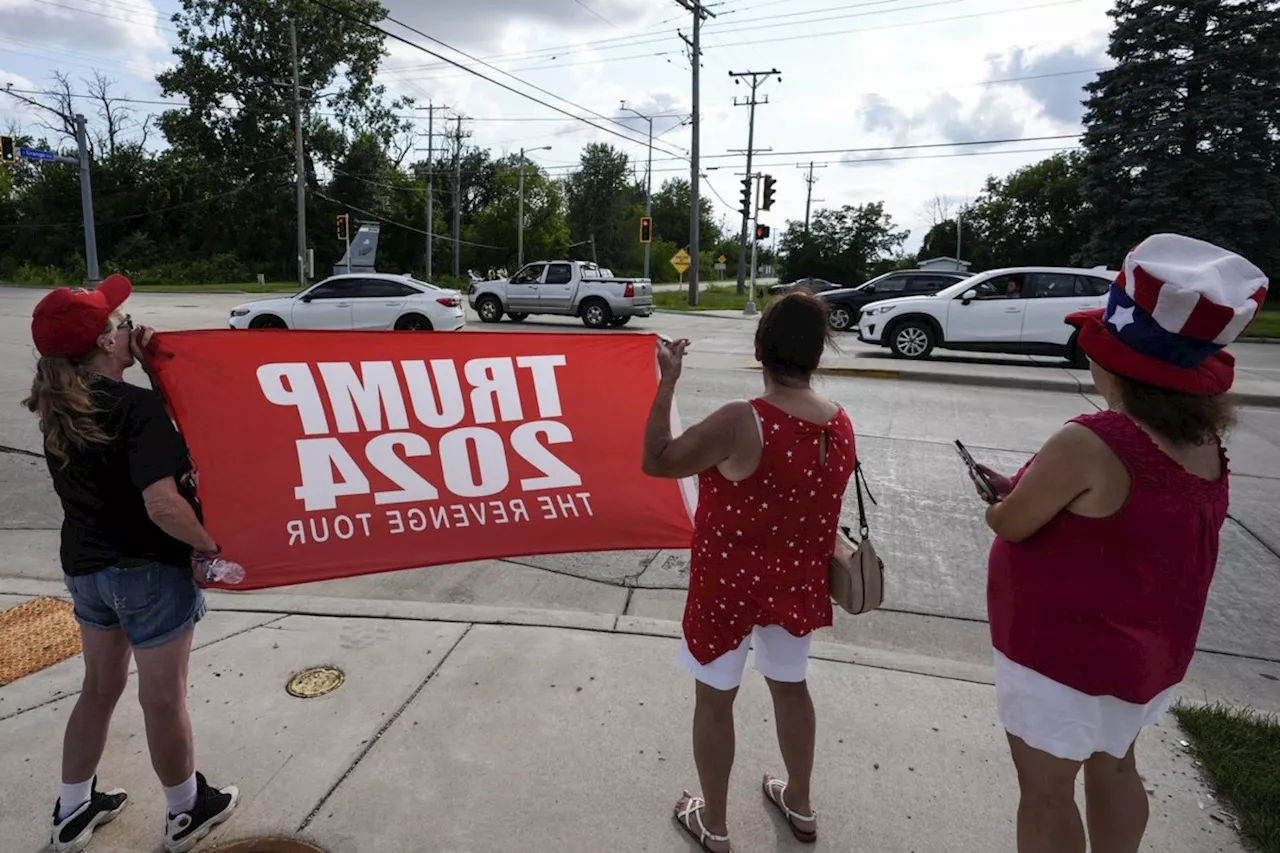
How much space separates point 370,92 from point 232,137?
9.82 m

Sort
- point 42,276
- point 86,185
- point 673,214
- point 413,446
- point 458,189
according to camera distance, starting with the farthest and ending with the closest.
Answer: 1. point 673,214
2. point 458,189
3. point 42,276
4. point 86,185
5. point 413,446

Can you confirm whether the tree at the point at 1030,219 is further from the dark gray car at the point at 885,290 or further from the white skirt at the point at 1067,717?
the white skirt at the point at 1067,717

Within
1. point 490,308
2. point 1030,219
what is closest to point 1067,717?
point 490,308

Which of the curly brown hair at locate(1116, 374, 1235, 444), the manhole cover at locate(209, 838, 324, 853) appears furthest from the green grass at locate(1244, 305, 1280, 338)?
the manhole cover at locate(209, 838, 324, 853)

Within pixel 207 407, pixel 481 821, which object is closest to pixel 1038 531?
pixel 481 821

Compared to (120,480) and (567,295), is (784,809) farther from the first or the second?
(567,295)

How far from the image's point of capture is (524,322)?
23.2 m

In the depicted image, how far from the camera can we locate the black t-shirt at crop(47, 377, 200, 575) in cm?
205

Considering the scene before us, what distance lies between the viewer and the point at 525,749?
282cm

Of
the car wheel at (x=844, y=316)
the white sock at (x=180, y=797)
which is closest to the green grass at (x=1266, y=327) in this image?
the car wheel at (x=844, y=316)

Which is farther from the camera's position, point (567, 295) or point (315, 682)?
point (567, 295)

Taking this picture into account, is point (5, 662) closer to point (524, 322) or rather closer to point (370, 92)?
point (524, 322)

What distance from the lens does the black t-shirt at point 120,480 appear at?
2.05 metres

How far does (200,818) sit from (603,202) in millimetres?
78401
